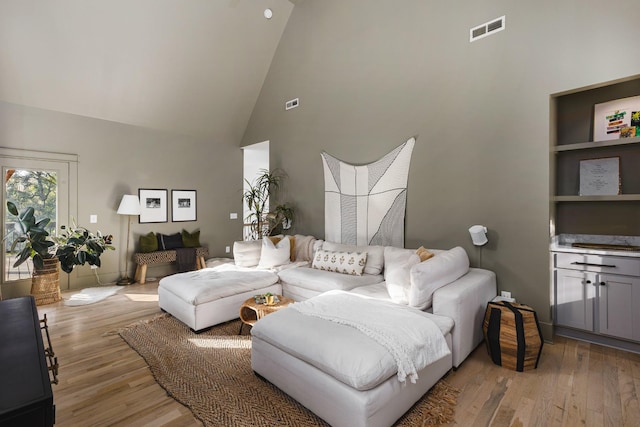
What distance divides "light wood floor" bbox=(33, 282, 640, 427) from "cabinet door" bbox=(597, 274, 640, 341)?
0.19 meters

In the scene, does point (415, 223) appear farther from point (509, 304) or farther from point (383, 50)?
point (383, 50)

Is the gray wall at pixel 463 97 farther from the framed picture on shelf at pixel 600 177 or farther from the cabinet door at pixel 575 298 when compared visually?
the framed picture on shelf at pixel 600 177

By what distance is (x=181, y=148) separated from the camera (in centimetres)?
610

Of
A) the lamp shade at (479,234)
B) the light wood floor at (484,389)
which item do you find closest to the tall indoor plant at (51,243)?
the light wood floor at (484,389)

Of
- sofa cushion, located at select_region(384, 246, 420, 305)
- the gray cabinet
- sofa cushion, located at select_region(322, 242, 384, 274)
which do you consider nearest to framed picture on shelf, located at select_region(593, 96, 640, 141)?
the gray cabinet

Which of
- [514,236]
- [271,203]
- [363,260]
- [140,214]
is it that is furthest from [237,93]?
[514,236]

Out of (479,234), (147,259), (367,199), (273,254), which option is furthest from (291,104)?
(479,234)

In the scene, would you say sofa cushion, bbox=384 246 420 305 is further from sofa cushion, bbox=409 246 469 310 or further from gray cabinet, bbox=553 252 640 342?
gray cabinet, bbox=553 252 640 342

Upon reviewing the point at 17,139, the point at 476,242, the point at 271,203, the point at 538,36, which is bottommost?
the point at 476,242

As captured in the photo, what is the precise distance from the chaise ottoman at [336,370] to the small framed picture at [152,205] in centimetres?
425

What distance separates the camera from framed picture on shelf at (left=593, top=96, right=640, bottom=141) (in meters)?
2.97

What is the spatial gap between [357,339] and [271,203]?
174 inches

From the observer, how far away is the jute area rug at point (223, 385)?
6.43 feet

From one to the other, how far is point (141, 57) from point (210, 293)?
3.65 m
